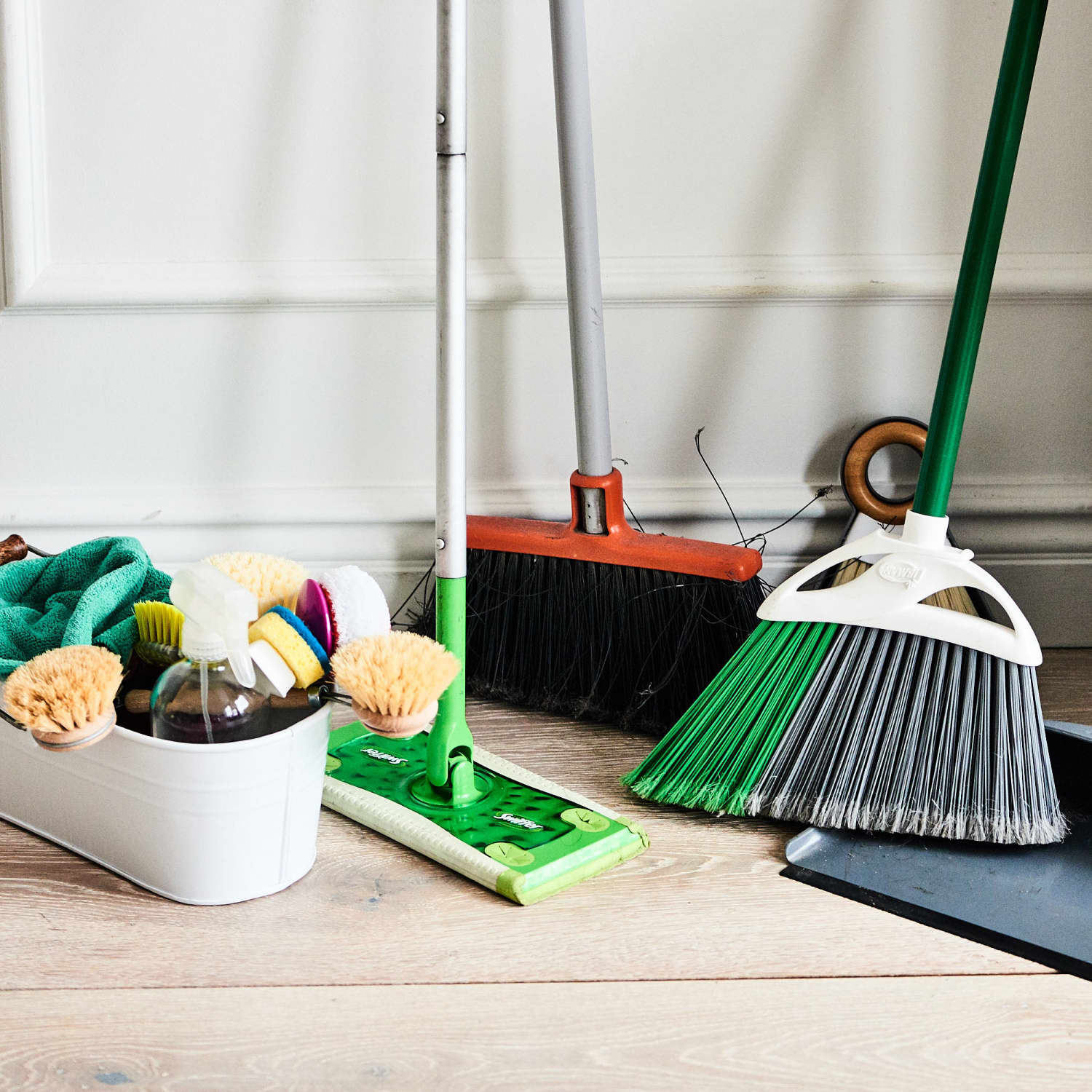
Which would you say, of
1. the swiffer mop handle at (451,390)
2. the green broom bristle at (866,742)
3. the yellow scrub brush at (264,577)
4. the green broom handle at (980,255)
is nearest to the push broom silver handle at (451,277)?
the swiffer mop handle at (451,390)

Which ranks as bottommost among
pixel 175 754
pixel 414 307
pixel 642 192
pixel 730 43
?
pixel 175 754

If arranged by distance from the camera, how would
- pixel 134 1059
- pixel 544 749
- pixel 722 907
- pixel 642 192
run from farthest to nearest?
pixel 642 192
pixel 544 749
pixel 722 907
pixel 134 1059

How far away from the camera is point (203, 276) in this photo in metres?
0.96

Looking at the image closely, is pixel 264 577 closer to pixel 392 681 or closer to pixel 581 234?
pixel 392 681

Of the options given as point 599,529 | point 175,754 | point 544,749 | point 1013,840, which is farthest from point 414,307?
point 1013,840

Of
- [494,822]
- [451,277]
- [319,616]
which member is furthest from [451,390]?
[494,822]

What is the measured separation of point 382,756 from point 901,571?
15.2 inches

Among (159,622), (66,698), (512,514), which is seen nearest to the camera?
(66,698)

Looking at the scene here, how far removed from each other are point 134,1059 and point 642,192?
76cm

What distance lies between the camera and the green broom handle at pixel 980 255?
0.73 meters

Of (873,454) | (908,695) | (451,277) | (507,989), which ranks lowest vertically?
(507,989)

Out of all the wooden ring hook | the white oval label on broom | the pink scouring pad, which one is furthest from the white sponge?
A: the wooden ring hook

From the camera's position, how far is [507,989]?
0.56 m

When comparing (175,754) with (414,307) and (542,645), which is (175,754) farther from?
(414,307)
